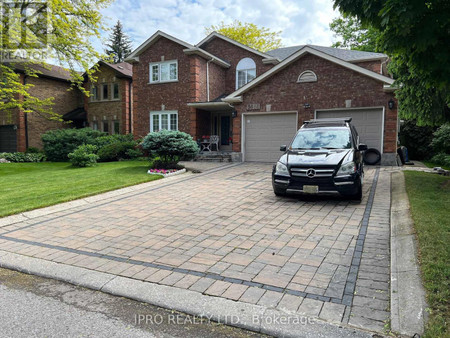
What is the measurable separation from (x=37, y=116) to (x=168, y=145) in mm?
18110

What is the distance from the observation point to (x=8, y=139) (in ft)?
83.7

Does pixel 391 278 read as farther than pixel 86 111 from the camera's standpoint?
No

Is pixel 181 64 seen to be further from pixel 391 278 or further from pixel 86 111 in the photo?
pixel 391 278

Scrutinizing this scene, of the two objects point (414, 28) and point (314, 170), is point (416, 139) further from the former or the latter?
point (414, 28)

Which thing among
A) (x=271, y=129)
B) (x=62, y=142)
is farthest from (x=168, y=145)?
(x=62, y=142)

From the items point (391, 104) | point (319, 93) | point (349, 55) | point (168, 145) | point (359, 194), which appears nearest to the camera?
point (359, 194)

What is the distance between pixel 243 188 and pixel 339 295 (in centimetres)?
641

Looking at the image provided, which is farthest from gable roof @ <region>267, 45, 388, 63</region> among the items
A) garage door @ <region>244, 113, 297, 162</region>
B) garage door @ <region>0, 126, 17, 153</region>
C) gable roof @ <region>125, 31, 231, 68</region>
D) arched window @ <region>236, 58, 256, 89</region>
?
garage door @ <region>0, 126, 17, 153</region>

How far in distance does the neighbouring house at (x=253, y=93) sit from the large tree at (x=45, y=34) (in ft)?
10.7

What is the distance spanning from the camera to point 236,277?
383cm

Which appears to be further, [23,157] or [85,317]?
[23,157]

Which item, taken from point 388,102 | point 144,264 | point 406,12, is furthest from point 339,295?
point 388,102

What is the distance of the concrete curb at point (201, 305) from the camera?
281cm

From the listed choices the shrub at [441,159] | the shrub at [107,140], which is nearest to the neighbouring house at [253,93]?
the shrub at [107,140]
